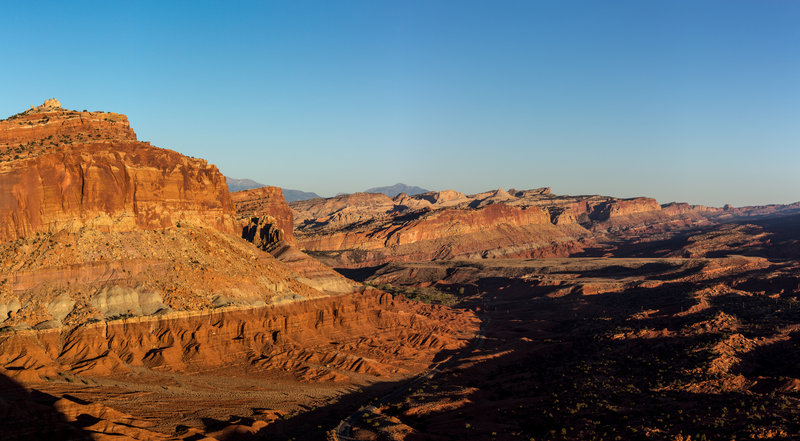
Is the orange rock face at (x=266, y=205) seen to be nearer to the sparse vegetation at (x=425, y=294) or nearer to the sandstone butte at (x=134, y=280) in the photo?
the sparse vegetation at (x=425, y=294)

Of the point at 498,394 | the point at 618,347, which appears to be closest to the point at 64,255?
the point at 498,394

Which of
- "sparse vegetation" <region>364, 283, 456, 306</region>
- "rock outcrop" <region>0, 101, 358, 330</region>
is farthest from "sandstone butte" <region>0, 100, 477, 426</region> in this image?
"sparse vegetation" <region>364, 283, 456, 306</region>

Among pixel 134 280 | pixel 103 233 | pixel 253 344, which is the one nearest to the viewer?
pixel 134 280

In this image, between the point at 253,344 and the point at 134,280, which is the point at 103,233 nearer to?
the point at 134,280

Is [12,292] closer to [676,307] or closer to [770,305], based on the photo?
[676,307]

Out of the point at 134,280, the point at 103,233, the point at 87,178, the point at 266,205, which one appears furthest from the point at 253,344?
the point at 266,205

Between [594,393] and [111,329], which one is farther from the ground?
[111,329]
